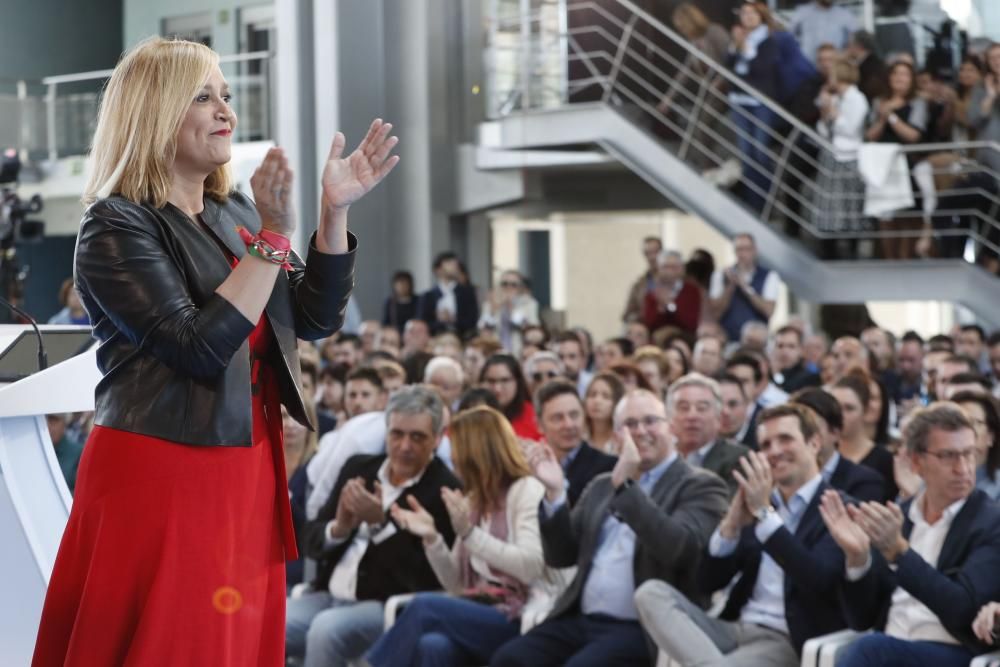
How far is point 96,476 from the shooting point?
2.00 metres

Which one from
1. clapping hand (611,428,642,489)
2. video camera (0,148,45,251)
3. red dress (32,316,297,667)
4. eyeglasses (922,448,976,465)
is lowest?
clapping hand (611,428,642,489)

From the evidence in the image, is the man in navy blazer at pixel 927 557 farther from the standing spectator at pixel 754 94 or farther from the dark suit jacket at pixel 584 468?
the standing spectator at pixel 754 94

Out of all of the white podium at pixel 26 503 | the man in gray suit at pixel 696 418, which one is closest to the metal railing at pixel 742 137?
the man in gray suit at pixel 696 418

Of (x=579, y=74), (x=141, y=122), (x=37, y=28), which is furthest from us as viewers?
(x=37, y=28)

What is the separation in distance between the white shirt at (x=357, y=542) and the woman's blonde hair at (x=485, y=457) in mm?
210

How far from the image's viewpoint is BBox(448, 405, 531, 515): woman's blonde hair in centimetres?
494

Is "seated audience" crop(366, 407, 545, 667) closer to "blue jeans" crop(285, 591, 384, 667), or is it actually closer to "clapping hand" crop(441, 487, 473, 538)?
"clapping hand" crop(441, 487, 473, 538)

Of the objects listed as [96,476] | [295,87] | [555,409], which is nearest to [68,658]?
[96,476]

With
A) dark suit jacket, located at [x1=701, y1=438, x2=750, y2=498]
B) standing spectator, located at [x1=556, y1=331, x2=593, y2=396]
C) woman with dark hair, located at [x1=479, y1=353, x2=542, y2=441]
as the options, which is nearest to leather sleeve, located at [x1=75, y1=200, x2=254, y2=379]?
dark suit jacket, located at [x1=701, y1=438, x2=750, y2=498]

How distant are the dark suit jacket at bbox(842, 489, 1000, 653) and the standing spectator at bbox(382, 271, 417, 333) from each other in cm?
796

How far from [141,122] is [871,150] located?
8.11 metres

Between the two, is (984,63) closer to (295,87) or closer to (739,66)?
(739,66)

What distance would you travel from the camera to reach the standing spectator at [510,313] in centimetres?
1082

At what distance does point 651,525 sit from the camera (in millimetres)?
4371
